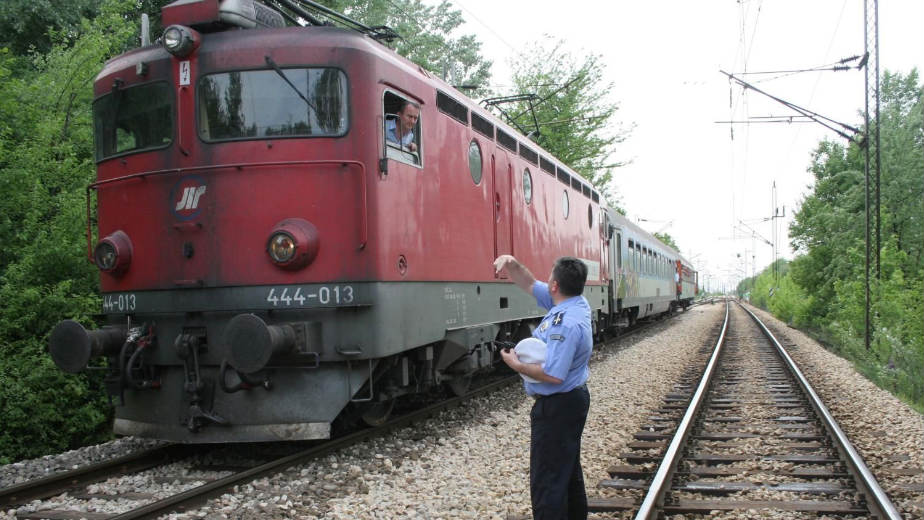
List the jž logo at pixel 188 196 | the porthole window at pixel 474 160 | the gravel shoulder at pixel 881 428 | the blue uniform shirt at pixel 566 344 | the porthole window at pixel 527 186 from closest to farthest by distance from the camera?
the blue uniform shirt at pixel 566 344 → the gravel shoulder at pixel 881 428 → the jž logo at pixel 188 196 → the porthole window at pixel 474 160 → the porthole window at pixel 527 186

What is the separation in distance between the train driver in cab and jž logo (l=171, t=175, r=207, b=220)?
1.61 m

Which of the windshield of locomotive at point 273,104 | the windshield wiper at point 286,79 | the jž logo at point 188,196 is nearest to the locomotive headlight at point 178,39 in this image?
the windshield of locomotive at point 273,104

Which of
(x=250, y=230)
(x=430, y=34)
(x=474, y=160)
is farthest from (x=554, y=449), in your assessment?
(x=430, y=34)

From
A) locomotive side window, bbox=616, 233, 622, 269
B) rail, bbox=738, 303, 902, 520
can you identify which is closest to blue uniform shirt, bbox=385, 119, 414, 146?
rail, bbox=738, 303, 902, 520

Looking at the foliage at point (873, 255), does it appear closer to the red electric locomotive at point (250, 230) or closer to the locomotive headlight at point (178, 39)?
the red electric locomotive at point (250, 230)

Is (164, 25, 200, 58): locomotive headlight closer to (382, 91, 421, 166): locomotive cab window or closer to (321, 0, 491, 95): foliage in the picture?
(382, 91, 421, 166): locomotive cab window

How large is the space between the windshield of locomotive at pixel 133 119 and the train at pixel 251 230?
18mm

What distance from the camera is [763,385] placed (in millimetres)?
10938

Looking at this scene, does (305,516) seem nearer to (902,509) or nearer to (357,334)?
(357,334)

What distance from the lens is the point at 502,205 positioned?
29.3ft

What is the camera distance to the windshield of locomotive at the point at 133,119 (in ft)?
20.1

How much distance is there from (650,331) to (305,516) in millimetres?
19015

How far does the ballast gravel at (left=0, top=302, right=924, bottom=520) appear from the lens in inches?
195

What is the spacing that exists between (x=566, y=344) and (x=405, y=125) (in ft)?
11.4
